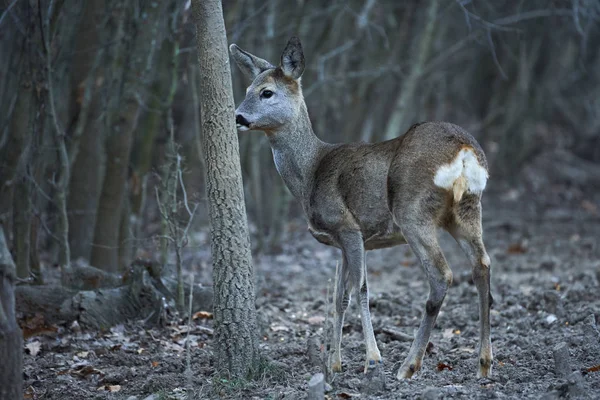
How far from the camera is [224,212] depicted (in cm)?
588

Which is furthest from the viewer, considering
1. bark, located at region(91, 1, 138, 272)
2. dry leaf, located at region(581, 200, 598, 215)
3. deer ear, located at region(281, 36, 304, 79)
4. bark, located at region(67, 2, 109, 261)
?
dry leaf, located at region(581, 200, 598, 215)

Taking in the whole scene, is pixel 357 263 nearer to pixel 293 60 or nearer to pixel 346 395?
pixel 346 395

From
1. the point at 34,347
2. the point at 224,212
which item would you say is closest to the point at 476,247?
the point at 224,212

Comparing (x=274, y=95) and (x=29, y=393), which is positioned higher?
(x=274, y=95)

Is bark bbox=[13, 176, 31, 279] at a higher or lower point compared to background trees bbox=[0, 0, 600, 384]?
lower

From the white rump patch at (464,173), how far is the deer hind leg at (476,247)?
0.12 metres

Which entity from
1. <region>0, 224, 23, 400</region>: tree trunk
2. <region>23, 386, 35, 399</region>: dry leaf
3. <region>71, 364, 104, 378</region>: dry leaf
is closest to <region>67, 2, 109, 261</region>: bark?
<region>71, 364, 104, 378</region>: dry leaf

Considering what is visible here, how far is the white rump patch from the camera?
244 inches

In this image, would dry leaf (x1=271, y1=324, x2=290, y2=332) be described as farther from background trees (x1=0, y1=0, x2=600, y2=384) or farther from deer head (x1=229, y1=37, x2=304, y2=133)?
deer head (x1=229, y1=37, x2=304, y2=133)

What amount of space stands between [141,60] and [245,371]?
16.0 ft

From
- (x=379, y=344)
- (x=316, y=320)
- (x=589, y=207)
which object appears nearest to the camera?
(x=379, y=344)

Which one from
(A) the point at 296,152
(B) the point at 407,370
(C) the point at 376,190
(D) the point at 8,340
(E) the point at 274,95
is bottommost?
(B) the point at 407,370

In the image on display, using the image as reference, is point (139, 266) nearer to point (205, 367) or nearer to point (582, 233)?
point (205, 367)

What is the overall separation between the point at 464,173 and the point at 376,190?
0.73m
